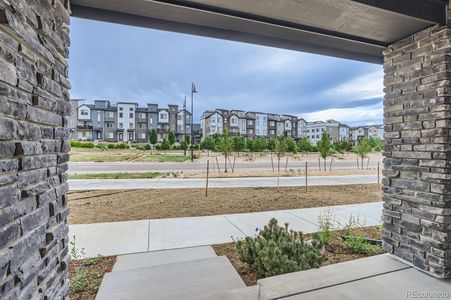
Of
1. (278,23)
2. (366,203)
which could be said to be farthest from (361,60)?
(366,203)

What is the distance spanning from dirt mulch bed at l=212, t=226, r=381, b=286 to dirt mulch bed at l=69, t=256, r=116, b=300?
4.79 ft

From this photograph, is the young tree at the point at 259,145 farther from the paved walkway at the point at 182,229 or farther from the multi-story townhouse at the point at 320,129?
the multi-story townhouse at the point at 320,129

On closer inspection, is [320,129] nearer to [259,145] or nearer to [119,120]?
[259,145]

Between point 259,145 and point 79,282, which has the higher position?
point 259,145

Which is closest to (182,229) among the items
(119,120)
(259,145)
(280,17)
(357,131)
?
(280,17)

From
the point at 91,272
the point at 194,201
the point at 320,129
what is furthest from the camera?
the point at 320,129

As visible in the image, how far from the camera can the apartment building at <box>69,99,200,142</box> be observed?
4553 cm

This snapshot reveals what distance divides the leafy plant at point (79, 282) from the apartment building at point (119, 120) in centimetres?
4310

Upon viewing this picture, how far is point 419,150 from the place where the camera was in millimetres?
2699

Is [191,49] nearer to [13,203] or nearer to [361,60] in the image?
[361,60]

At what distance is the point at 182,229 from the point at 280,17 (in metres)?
3.73

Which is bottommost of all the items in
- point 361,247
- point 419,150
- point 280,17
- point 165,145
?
point 361,247

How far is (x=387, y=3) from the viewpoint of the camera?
228cm

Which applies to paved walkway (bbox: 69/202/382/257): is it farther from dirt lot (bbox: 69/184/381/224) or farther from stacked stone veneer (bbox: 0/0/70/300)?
stacked stone veneer (bbox: 0/0/70/300)
